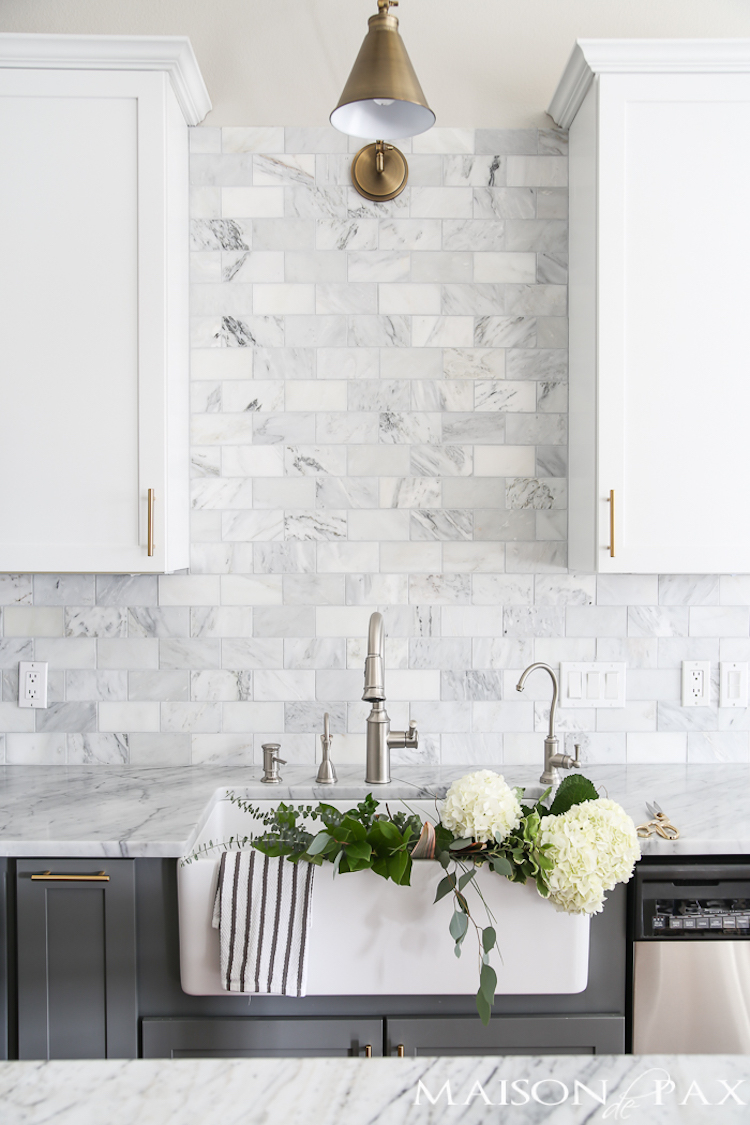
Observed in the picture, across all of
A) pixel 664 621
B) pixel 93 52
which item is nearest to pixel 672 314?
pixel 664 621

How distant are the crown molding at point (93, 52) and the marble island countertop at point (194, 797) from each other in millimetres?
1644

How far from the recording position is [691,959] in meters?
1.54

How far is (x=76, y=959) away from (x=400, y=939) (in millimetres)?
621

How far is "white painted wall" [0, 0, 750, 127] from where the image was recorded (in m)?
2.08

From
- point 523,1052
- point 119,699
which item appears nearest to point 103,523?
point 119,699

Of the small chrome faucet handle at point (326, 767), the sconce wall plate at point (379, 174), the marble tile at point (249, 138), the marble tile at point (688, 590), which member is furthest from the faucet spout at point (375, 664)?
the marble tile at point (249, 138)

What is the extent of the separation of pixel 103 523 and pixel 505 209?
4.33ft

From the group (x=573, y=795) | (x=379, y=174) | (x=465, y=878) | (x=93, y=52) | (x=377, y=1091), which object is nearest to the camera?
(x=377, y=1091)

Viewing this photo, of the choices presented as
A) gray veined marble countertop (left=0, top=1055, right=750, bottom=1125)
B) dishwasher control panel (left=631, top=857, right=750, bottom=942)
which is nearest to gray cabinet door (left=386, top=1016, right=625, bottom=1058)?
dishwasher control panel (left=631, top=857, right=750, bottom=942)

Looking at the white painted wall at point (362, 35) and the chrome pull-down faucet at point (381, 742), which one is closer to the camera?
the chrome pull-down faucet at point (381, 742)

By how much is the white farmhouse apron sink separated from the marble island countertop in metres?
0.19

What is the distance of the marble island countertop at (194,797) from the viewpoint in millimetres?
1530

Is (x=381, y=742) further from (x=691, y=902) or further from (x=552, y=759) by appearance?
(x=691, y=902)

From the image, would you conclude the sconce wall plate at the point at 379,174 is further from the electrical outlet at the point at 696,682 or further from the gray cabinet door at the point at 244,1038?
the gray cabinet door at the point at 244,1038
